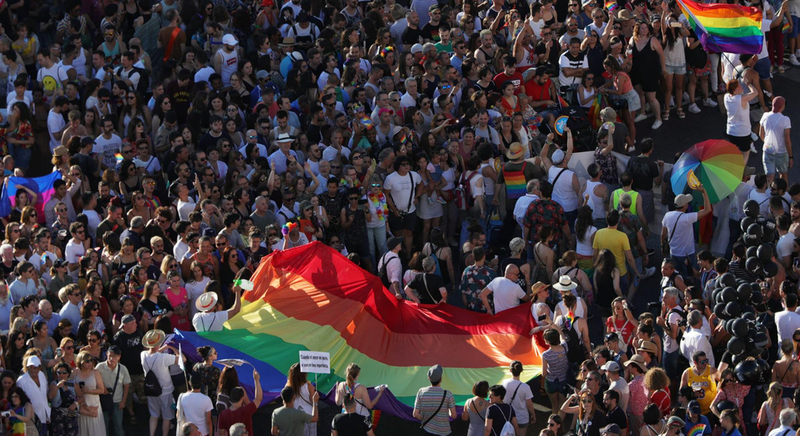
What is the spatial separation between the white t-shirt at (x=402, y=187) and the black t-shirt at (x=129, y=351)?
4.27 meters

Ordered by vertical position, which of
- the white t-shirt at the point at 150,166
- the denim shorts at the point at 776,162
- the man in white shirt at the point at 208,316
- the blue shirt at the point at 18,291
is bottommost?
the denim shorts at the point at 776,162

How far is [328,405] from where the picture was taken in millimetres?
14086

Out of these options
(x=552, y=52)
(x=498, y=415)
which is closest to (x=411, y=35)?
(x=552, y=52)

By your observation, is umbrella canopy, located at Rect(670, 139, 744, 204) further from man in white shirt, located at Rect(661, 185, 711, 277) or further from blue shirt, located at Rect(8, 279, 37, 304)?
blue shirt, located at Rect(8, 279, 37, 304)

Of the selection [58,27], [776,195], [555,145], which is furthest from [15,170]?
[776,195]

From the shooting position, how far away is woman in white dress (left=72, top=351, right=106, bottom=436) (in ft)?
42.3

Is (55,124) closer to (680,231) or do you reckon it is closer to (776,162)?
(680,231)

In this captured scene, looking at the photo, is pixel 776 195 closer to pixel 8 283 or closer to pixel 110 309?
pixel 110 309

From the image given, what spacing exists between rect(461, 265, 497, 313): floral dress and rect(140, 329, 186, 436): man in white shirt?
137 inches

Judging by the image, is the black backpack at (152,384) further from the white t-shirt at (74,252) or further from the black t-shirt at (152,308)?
the white t-shirt at (74,252)

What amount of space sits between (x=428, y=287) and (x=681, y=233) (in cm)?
315

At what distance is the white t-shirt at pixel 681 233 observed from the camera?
15.2m

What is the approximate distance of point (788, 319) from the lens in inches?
516

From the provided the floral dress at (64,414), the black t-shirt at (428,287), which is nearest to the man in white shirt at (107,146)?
the black t-shirt at (428,287)
